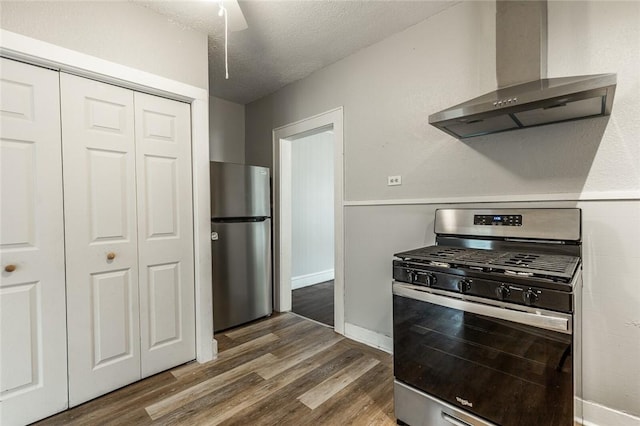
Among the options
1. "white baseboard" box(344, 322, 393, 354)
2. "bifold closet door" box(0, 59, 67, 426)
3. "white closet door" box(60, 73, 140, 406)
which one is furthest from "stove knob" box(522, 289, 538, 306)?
"bifold closet door" box(0, 59, 67, 426)

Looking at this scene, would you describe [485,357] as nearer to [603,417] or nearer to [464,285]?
[464,285]

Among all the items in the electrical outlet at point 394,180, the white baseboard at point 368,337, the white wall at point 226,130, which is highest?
the white wall at point 226,130

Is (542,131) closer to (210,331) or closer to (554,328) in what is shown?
(554,328)

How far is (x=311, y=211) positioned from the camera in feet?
15.4

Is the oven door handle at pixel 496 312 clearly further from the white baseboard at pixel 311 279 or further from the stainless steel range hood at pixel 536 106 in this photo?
the white baseboard at pixel 311 279

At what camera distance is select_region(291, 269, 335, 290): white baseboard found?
442 centimetres

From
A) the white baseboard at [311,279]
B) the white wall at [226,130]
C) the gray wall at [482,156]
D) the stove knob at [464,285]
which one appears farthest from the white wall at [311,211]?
the stove knob at [464,285]

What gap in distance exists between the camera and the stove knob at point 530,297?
1190 mm

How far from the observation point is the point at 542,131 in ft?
5.61

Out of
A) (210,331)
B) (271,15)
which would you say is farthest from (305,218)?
(271,15)

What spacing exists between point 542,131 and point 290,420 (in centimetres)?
218

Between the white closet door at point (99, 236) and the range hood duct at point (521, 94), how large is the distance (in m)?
1.99

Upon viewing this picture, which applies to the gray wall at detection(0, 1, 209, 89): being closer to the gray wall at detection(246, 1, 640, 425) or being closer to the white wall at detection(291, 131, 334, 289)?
the gray wall at detection(246, 1, 640, 425)

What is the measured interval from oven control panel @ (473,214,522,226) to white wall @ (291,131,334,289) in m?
2.83
